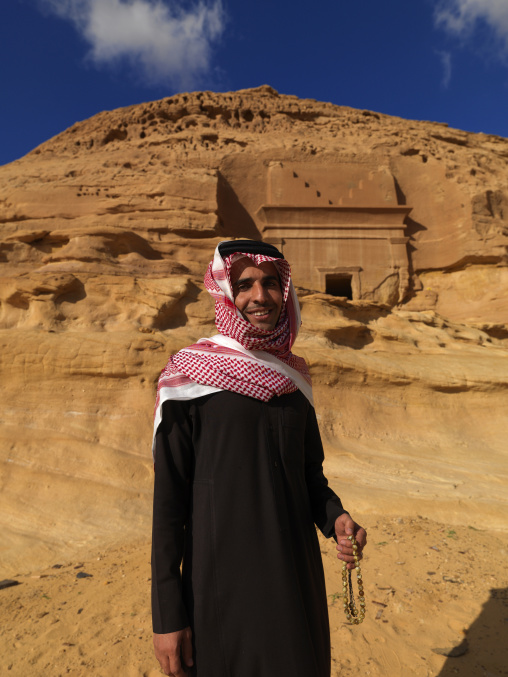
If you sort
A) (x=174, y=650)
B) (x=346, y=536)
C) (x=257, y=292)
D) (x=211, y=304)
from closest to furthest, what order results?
1. (x=174, y=650)
2. (x=346, y=536)
3. (x=257, y=292)
4. (x=211, y=304)

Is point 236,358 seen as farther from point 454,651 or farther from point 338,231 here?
point 338,231

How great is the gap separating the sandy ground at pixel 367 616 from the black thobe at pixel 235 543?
1.37 metres

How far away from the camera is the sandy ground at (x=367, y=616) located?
2.44 m

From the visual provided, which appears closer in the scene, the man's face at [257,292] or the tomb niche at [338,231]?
the man's face at [257,292]

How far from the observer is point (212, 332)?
655 centimetres

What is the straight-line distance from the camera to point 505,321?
1241 centimetres

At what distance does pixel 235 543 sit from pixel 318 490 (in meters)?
0.44

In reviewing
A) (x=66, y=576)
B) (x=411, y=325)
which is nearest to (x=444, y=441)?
(x=411, y=325)

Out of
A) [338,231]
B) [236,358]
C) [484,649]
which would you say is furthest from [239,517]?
[338,231]

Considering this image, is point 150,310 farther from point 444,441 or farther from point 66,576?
Result: point 444,441

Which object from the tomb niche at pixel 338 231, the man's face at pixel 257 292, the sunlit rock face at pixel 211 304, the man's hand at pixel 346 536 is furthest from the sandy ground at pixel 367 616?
the tomb niche at pixel 338 231

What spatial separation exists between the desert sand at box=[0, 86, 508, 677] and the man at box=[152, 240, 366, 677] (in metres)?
1.41

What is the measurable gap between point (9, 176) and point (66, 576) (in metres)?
12.3

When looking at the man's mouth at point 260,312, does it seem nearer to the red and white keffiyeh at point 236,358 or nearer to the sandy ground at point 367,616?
the red and white keffiyeh at point 236,358
